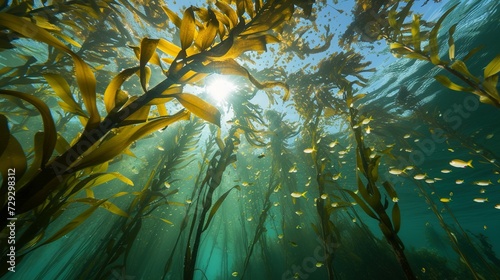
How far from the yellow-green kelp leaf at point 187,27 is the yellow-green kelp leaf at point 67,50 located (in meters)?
0.52

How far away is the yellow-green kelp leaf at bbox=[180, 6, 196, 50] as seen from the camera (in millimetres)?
1159

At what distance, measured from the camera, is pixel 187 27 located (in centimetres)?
117

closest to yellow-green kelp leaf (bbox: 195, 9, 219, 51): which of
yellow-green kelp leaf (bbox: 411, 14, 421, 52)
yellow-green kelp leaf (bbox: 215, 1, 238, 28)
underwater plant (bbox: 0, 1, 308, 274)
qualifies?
underwater plant (bbox: 0, 1, 308, 274)

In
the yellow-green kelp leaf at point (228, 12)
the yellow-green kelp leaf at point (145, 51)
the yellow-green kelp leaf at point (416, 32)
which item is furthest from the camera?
the yellow-green kelp leaf at point (416, 32)

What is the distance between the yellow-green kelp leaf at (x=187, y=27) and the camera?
1.16 metres

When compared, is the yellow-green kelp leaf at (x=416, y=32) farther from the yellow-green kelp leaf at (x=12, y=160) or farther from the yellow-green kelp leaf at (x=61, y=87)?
the yellow-green kelp leaf at (x=12, y=160)

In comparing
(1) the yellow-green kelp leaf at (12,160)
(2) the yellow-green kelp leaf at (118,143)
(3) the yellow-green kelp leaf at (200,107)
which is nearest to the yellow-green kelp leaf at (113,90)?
(2) the yellow-green kelp leaf at (118,143)

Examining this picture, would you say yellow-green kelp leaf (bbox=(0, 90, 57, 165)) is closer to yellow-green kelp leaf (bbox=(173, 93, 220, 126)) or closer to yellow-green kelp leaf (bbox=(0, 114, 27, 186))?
yellow-green kelp leaf (bbox=(0, 114, 27, 186))

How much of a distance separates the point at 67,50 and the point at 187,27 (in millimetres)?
608

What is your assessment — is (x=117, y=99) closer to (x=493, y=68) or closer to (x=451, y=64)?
(x=493, y=68)

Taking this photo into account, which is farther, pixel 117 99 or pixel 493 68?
pixel 493 68

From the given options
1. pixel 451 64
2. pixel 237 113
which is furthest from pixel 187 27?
pixel 237 113

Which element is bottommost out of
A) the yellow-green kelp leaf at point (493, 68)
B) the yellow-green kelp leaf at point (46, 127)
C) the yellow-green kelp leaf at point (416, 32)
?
the yellow-green kelp leaf at point (46, 127)

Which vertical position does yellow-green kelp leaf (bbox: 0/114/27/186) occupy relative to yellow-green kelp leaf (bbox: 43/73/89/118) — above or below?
below
